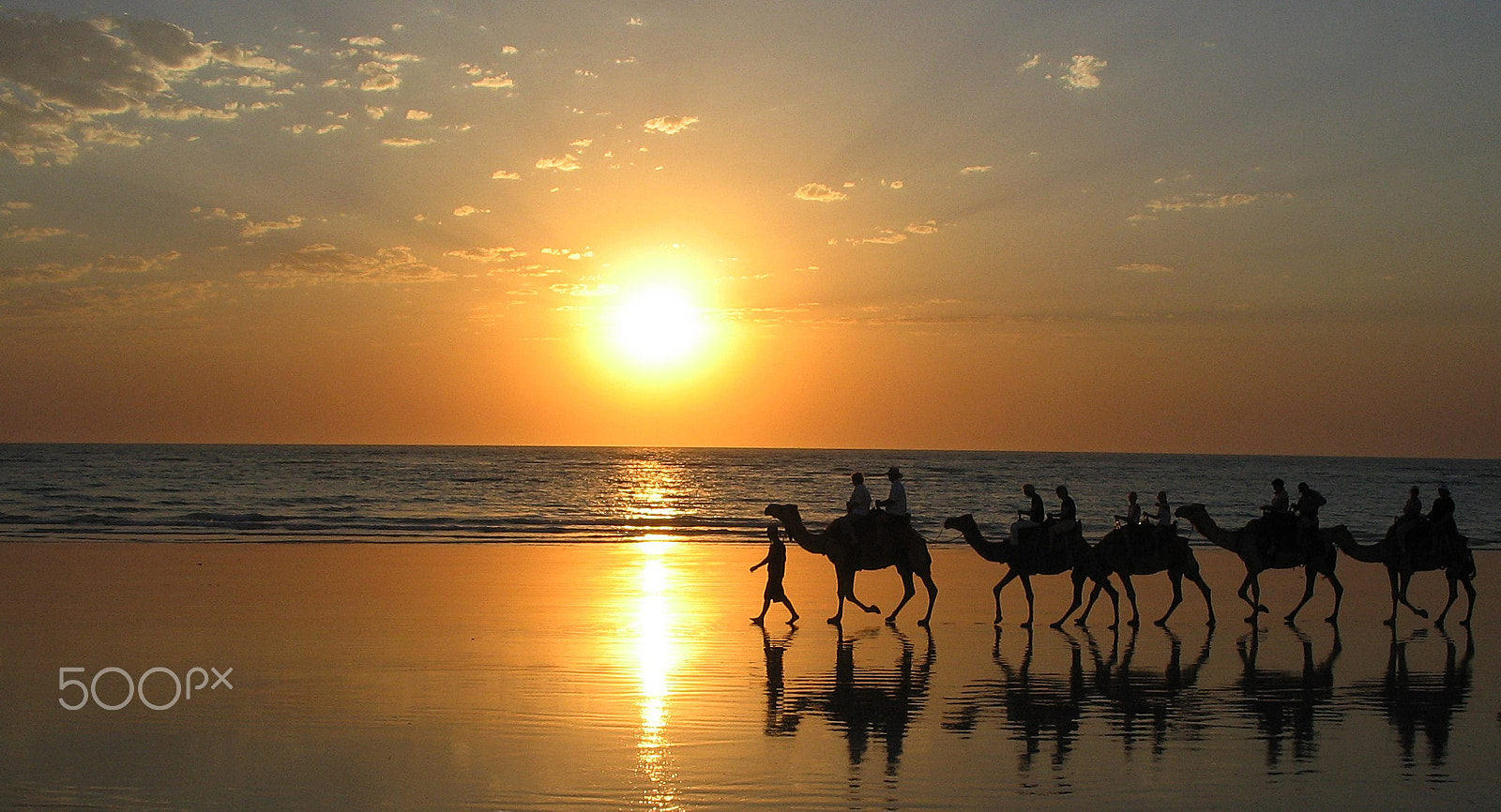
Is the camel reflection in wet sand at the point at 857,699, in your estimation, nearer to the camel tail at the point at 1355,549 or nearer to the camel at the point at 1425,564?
the camel tail at the point at 1355,549

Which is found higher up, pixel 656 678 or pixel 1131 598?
pixel 1131 598

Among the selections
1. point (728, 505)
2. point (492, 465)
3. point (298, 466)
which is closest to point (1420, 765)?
point (728, 505)

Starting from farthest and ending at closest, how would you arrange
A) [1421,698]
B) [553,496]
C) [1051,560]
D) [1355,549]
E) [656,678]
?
[553,496] < [1355,549] < [1051,560] < [656,678] < [1421,698]

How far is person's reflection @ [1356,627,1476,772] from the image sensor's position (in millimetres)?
9688

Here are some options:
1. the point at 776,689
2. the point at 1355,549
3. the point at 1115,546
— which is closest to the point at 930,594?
the point at 1115,546

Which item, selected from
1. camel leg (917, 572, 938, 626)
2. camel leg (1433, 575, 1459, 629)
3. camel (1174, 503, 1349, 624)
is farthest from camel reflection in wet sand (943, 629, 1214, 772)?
camel leg (1433, 575, 1459, 629)

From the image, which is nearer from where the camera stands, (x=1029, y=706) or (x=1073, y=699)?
(x=1029, y=706)

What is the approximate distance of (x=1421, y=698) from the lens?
11.5m

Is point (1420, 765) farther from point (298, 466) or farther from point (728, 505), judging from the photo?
point (298, 466)

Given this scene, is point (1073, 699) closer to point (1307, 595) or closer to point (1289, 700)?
point (1289, 700)

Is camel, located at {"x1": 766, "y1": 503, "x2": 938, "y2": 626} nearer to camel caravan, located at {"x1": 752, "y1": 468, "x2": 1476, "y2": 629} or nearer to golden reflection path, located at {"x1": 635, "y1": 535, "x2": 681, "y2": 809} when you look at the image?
camel caravan, located at {"x1": 752, "y1": 468, "x2": 1476, "y2": 629}

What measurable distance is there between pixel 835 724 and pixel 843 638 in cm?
486

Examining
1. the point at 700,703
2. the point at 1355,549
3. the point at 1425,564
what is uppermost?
the point at 1355,549

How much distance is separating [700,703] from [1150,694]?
4.30 meters
